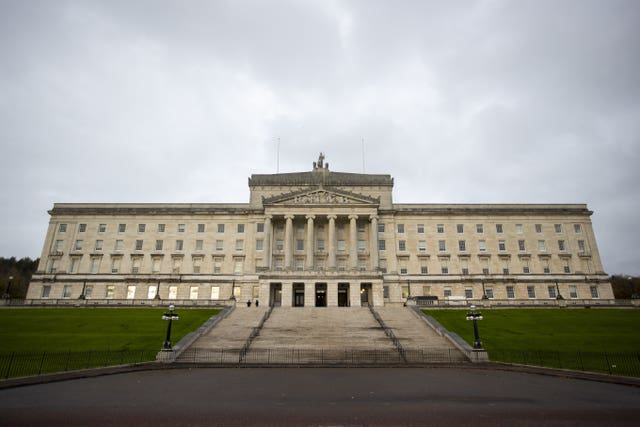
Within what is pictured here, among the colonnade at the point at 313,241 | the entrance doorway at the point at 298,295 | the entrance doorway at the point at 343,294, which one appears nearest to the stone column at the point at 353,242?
the colonnade at the point at 313,241

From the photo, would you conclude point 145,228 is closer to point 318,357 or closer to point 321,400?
point 318,357

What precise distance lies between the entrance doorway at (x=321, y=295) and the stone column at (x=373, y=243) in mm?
8804

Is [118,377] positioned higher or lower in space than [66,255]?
lower

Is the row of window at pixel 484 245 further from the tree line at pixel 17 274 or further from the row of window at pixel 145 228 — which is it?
the tree line at pixel 17 274

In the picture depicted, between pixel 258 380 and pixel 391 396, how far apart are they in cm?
751

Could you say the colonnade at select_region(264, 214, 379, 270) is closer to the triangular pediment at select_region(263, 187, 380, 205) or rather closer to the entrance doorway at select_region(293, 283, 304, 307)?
the triangular pediment at select_region(263, 187, 380, 205)

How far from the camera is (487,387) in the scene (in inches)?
722

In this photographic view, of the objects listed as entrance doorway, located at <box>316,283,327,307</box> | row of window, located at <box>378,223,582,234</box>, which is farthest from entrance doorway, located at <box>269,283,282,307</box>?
row of window, located at <box>378,223,582,234</box>

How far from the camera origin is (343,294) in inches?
2438

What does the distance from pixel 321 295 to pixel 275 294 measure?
755 cm

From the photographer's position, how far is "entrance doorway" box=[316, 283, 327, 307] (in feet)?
Result: 196

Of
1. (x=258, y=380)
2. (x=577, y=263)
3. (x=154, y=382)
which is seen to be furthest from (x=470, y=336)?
(x=577, y=263)

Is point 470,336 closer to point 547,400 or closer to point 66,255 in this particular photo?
point 547,400

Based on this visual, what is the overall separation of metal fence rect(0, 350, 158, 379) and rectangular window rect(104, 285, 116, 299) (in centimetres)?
4067
